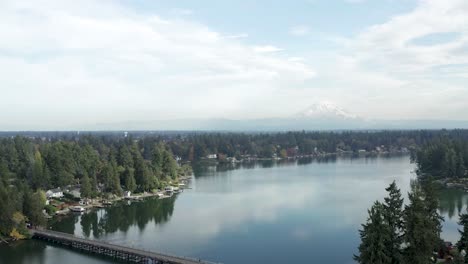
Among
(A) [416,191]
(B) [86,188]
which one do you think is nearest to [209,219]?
(B) [86,188]

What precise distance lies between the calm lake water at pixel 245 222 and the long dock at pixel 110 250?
3.02ft

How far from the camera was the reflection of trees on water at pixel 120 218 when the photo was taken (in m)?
44.9

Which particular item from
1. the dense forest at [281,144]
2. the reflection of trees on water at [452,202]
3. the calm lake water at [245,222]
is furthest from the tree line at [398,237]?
the dense forest at [281,144]

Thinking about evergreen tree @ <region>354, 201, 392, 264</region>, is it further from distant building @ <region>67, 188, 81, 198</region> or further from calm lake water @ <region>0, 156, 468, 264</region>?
distant building @ <region>67, 188, 81, 198</region>

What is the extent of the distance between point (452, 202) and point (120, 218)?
38977mm

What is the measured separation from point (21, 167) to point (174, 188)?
69.5 ft

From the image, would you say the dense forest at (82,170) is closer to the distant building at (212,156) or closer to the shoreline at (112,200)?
the shoreline at (112,200)

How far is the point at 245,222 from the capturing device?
4591cm

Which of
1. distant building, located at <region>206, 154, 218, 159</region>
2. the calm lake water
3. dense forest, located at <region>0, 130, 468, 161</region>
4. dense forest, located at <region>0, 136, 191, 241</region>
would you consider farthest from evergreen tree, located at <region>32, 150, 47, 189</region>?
distant building, located at <region>206, 154, 218, 159</region>

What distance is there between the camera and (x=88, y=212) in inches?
2028

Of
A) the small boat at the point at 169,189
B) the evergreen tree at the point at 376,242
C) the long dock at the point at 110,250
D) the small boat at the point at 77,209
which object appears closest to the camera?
the evergreen tree at the point at 376,242

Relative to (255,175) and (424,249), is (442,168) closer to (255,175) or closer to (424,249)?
(255,175)

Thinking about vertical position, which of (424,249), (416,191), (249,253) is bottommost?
(249,253)

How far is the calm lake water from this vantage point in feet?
118
